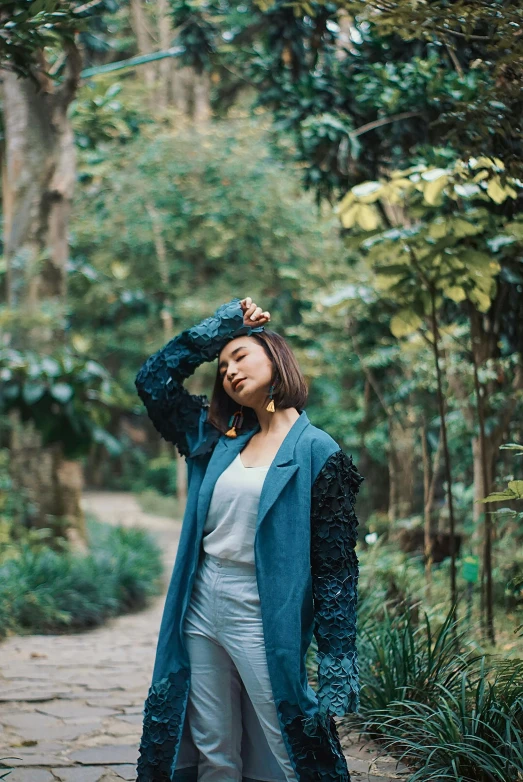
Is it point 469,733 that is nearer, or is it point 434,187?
point 469,733

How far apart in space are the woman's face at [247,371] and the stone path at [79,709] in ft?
4.95

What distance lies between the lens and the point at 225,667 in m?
2.61

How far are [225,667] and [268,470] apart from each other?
25.1 inches

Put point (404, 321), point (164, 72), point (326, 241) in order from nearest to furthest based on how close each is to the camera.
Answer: point (404, 321)
point (326, 241)
point (164, 72)

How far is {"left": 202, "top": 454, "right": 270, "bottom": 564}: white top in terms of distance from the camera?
2.54 meters

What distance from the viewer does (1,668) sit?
516cm

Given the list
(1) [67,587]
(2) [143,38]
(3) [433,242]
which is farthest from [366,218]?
(2) [143,38]

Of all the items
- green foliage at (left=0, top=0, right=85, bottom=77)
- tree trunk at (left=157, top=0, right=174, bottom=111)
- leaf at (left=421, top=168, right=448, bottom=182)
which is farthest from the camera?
tree trunk at (left=157, top=0, right=174, bottom=111)

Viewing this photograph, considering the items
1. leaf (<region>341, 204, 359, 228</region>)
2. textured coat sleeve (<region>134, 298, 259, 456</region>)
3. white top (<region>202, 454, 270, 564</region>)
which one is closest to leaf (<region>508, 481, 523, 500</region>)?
white top (<region>202, 454, 270, 564</region>)

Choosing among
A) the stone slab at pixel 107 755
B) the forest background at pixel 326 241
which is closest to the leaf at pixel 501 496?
the forest background at pixel 326 241

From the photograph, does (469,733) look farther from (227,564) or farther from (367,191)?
(367,191)

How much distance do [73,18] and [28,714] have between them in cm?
323

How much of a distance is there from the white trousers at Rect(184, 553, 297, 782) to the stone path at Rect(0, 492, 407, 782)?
2.45 feet

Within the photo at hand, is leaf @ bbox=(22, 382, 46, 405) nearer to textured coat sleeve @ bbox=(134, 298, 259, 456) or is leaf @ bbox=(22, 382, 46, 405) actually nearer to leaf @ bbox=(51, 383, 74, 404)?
leaf @ bbox=(51, 383, 74, 404)
